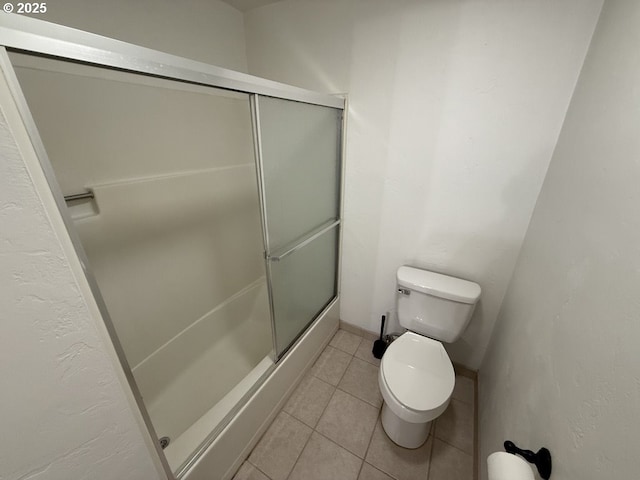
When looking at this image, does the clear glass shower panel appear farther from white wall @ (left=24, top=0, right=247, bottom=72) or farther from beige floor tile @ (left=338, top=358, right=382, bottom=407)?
beige floor tile @ (left=338, top=358, right=382, bottom=407)

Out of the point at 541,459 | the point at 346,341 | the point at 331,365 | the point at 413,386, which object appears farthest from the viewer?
the point at 346,341

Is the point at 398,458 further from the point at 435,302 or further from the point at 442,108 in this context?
the point at 442,108

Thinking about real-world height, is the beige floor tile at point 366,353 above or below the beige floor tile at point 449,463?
above

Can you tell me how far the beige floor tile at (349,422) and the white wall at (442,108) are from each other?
703 millimetres

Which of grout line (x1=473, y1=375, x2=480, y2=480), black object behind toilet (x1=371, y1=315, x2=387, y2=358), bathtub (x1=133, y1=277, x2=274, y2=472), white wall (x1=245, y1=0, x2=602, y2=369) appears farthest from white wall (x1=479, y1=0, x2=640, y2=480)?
bathtub (x1=133, y1=277, x2=274, y2=472)

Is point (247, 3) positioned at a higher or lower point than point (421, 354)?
higher

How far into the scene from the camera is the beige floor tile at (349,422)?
4.30ft

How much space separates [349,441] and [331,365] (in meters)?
0.48

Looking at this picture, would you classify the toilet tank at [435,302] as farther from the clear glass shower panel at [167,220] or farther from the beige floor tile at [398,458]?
the clear glass shower panel at [167,220]

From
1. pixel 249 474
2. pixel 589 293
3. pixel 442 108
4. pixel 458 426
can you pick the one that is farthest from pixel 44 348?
pixel 458 426

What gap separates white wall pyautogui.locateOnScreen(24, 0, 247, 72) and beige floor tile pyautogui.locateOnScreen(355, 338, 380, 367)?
2.17m

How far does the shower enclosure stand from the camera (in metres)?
0.97

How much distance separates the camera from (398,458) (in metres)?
1.25

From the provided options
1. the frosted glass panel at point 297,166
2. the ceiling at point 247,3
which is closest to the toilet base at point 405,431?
the frosted glass panel at point 297,166
